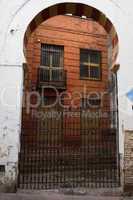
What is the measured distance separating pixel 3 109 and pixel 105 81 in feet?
35.1

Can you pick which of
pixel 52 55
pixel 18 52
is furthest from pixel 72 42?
pixel 18 52

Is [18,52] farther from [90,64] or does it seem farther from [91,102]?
[90,64]

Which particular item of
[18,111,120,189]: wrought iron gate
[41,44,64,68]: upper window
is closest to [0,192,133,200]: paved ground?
[18,111,120,189]: wrought iron gate

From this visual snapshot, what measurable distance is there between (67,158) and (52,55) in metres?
7.73

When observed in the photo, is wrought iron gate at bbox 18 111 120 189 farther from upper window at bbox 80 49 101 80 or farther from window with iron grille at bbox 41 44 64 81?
upper window at bbox 80 49 101 80

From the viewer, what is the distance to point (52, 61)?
18.4m

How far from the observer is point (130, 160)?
363 inches

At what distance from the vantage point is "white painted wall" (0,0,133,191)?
9.04 metres

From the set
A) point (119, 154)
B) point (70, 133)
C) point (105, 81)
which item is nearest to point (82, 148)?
point (70, 133)

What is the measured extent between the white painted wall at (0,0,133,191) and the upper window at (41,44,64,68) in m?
8.42

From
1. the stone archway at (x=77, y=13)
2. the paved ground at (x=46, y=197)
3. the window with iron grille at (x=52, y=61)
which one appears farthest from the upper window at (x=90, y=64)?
the paved ground at (x=46, y=197)

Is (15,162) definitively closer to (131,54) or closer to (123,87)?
(123,87)

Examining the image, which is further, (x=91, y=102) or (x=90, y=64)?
(x=90, y=64)

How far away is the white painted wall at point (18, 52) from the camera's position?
9.04 metres
